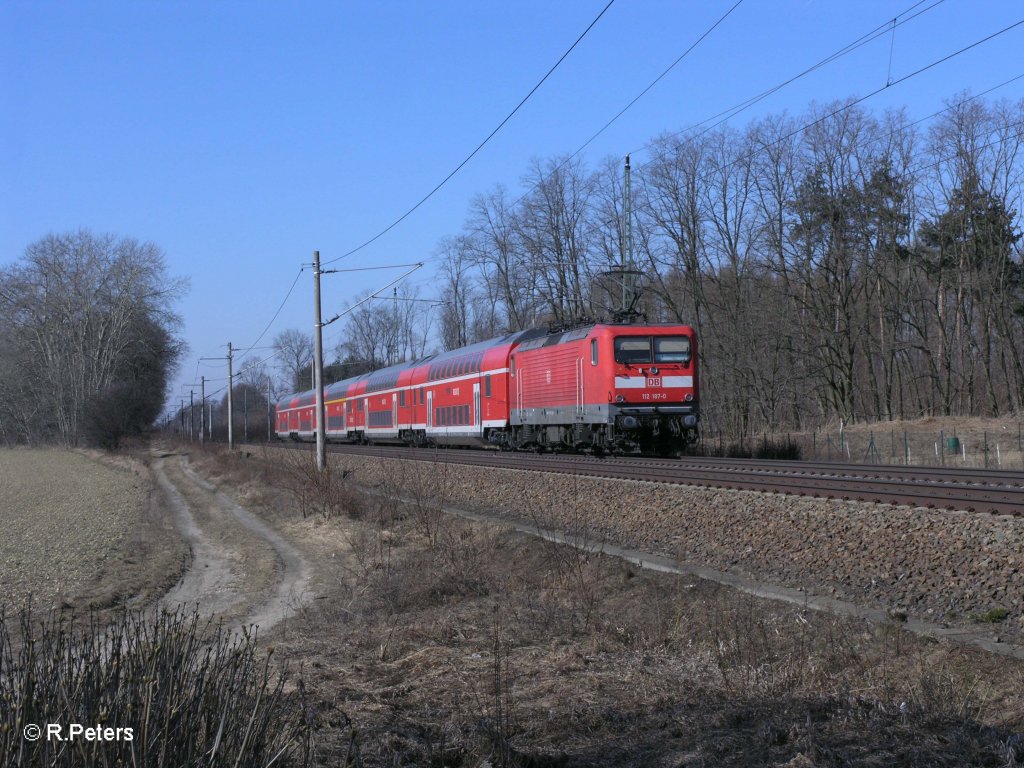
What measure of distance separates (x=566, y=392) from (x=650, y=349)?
3067 mm

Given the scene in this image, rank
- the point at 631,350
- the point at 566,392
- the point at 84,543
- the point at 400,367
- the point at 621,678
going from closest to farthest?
the point at 621,678 → the point at 84,543 → the point at 631,350 → the point at 566,392 → the point at 400,367

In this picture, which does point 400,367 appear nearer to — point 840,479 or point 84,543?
point 84,543

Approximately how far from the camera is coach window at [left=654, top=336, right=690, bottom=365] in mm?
25547

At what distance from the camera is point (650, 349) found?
25406mm

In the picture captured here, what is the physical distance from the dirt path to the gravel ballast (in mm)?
4499

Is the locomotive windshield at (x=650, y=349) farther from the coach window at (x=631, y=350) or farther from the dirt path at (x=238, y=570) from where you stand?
the dirt path at (x=238, y=570)

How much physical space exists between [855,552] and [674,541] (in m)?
3.63

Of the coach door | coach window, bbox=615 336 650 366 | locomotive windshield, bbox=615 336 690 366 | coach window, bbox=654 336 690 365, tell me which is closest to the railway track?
coach window, bbox=615 336 650 366

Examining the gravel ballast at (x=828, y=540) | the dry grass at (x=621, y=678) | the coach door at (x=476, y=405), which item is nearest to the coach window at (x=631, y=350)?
the gravel ballast at (x=828, y=540)

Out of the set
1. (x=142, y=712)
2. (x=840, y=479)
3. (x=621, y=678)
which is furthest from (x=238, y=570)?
(x=142, y=712)

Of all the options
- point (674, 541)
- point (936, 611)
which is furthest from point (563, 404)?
point (936, 611)

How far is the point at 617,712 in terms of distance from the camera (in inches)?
251

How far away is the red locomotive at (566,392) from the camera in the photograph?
25.1m

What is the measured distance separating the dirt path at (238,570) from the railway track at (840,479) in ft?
19.8
